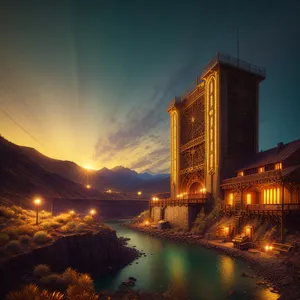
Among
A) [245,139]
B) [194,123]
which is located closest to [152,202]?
[194,123]

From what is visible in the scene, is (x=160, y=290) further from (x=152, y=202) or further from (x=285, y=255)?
(x=152, y=202)

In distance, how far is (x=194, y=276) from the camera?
23.7m

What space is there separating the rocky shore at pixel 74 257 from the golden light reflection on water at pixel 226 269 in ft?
33.2

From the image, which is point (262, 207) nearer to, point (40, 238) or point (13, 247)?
point (40, 238)

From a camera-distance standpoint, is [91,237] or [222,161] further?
[222,161]

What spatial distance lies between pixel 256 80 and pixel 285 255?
38.5 metres

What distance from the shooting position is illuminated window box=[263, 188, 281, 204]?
34.0m

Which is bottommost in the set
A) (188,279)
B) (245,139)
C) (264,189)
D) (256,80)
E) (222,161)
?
(188,279)

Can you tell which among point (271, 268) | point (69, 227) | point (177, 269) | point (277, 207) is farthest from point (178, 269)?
point (277, 207)

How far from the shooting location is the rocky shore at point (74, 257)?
49.3ft

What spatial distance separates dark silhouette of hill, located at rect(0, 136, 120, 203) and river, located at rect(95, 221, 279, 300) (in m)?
31.5

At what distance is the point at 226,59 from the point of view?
4962 cm

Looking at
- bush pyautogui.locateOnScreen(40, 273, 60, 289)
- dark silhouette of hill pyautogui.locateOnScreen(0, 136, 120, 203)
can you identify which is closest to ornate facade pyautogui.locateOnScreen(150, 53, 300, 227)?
bush pyautogui.locateOnScreen(40, 273, 60, 289)

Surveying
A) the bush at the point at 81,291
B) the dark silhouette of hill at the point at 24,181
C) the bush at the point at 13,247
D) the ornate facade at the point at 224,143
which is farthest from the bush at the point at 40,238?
the dark silhouette of hill at the point at 24,181
